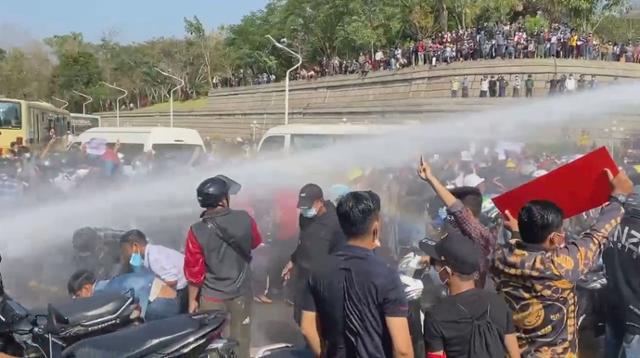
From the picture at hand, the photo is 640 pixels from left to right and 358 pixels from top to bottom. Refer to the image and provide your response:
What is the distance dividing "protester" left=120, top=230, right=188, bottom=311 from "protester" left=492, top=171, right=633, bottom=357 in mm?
2664

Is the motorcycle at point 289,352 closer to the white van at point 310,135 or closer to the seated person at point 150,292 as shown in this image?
the seated person at point 150,292

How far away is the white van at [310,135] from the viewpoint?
11.3 metres

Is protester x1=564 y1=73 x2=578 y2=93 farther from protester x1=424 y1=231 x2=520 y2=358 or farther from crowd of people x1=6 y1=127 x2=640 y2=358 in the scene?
protester x1=424 y1=231 x2=520 y2=358

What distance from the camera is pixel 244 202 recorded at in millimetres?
8773

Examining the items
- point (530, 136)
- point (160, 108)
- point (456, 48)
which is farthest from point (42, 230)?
point (160, 108)

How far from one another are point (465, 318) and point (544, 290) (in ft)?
1.82

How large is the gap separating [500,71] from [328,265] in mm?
30307

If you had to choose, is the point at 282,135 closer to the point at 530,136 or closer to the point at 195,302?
the point at 530,136

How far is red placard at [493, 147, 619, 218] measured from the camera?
3858 mm

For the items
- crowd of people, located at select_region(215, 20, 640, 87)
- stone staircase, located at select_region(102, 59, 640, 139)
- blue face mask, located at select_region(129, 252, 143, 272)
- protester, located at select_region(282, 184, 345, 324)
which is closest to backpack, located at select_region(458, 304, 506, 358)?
protester, located at select_region(282, 184, 345, 324)

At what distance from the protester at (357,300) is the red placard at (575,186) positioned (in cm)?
108

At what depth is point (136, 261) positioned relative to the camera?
19.0 ft

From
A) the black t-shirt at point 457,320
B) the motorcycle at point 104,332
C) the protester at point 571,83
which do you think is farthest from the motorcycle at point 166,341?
the protester at point 571,83

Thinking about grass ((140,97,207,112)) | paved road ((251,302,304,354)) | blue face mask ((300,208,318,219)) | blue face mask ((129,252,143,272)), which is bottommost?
paved road ((251,302,304,354))
